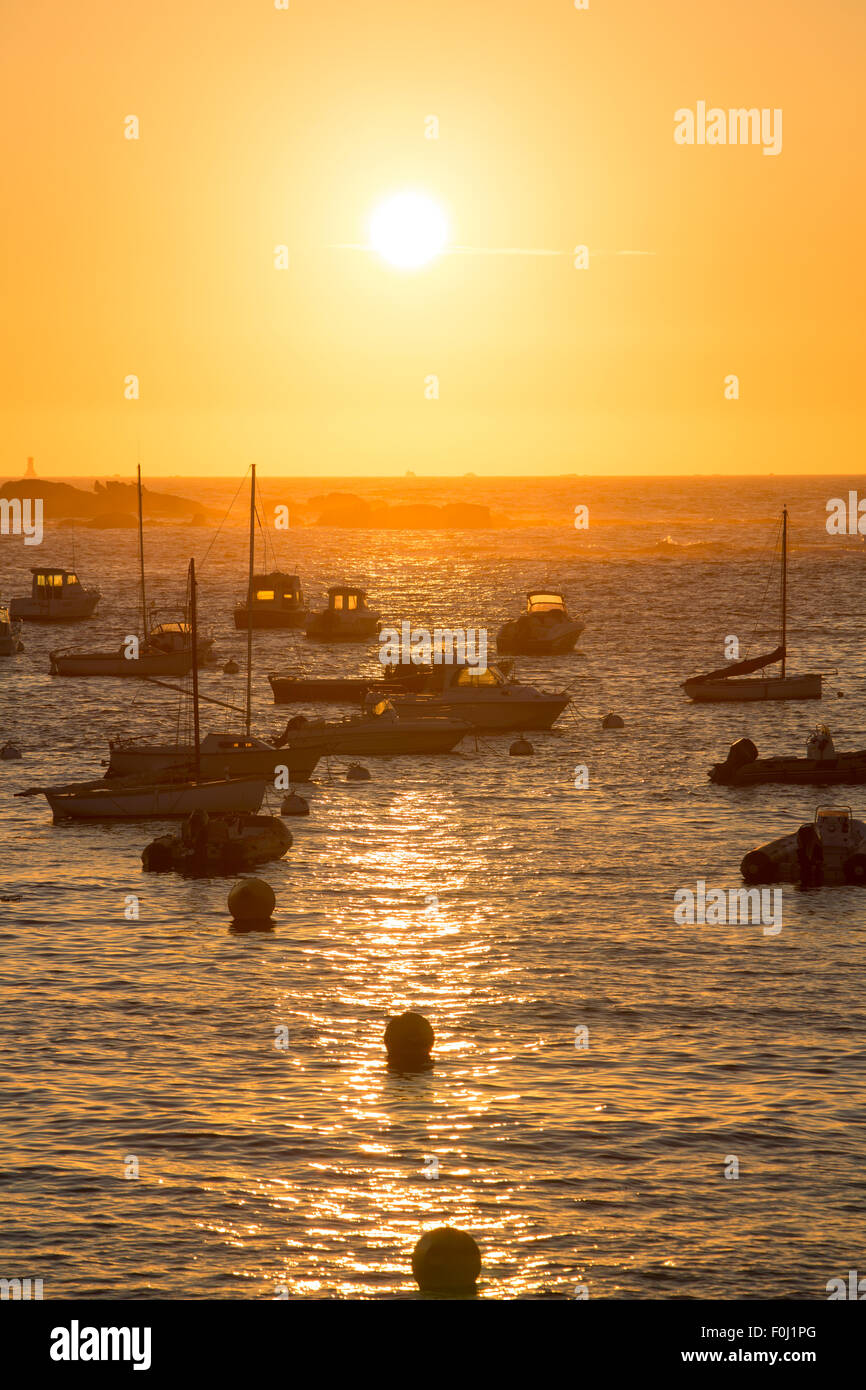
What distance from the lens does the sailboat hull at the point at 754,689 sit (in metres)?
87.5

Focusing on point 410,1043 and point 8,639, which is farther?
point 8,639

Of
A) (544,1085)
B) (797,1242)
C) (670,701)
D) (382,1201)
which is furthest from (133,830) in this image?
(670,701)

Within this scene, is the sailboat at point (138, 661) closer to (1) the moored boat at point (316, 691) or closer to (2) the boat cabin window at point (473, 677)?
(1) the moored boat at point (316, 691)

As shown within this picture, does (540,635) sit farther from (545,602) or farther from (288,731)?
(288,731)

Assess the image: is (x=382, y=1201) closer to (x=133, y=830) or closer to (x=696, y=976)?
(x=696, y=976)

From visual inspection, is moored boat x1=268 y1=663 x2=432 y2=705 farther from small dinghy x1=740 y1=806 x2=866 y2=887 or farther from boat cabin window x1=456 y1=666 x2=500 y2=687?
small dinghy x1=740 y1=806 x2=866 y2=887

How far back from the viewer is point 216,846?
47469 millimetres

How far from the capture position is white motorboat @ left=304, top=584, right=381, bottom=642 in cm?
11881

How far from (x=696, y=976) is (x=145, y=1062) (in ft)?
44.3

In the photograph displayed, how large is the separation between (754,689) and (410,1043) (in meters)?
A: 60.0

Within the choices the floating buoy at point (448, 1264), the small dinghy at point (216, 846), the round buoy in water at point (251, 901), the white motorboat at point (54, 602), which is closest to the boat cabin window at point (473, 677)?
the small dinghy at point (216, 846)

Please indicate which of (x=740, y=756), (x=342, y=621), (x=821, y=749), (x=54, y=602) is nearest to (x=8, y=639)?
(x=54, y=602)

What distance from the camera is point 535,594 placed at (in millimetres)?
123000

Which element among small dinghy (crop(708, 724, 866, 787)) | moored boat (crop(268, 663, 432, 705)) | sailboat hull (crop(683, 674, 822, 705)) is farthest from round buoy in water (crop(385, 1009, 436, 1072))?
sailboat hull (crop(683, 674, 822, 705))
